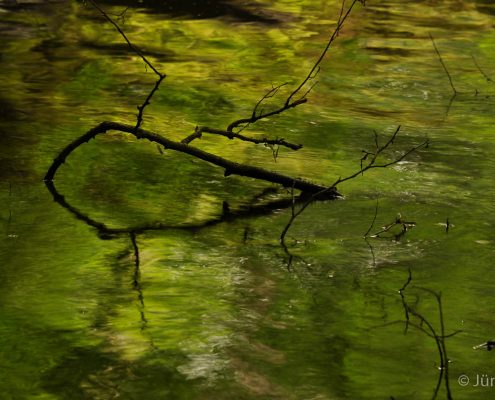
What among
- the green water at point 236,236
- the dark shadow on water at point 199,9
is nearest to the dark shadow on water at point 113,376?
the green water at point 236,236

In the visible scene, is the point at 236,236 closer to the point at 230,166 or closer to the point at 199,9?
the point at 230,166

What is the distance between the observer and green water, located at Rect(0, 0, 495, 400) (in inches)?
163

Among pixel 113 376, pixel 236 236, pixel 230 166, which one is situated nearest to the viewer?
pixel 113 376

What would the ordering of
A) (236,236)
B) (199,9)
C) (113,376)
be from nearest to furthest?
(113,376) < (236,236) < (199,9)

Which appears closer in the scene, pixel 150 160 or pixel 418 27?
pixel 150 160

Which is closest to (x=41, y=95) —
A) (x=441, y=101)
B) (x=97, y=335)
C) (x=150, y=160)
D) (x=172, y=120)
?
(x=172, y=120)

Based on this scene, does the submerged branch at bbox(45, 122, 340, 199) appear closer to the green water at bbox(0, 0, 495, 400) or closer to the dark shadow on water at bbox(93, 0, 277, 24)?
the green water at bbox(0, 0, 495, 400)

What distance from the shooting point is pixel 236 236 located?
551 centimetres

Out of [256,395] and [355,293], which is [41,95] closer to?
[355,293]

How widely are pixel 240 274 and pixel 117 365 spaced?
104cm

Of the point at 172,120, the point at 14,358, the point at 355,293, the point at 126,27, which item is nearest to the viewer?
the point at 14,358

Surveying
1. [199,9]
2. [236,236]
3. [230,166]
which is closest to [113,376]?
[236,236]

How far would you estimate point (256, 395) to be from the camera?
390 centimetres

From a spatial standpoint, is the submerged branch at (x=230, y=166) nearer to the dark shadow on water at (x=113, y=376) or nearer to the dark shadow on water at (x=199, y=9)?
the dark shadow on water at (x=113, y=376)
